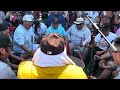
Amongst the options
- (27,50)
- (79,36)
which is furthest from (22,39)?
(79,36)

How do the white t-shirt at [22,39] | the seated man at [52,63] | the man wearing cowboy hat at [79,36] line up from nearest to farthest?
1. the seated man at [52,63]
2. the white t-shirt at [22,39]
3. the man wearing cowboy hat at [79,36]

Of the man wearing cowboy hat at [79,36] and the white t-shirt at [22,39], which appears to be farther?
the man wearing cowboy hat at [79,36]

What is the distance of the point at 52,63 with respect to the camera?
5.19 feet

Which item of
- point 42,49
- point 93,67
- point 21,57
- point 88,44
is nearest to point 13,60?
point 21,57

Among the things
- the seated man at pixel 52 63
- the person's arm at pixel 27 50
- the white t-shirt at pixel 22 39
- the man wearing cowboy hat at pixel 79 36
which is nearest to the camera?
the seated man at pixel 52 63

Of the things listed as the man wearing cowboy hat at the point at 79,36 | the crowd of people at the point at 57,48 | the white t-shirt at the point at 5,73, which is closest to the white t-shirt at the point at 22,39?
the crowd of people at the point at 57,48

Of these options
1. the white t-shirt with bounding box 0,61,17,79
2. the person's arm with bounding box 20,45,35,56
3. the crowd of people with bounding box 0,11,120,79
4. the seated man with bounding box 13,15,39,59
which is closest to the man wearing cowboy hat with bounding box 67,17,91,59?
the crowd of people with bounding box 0,11,120,79

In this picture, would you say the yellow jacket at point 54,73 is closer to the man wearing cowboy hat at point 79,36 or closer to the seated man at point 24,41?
the seated man at point 24,41

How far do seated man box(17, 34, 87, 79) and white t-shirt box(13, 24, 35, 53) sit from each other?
2543 millimetres

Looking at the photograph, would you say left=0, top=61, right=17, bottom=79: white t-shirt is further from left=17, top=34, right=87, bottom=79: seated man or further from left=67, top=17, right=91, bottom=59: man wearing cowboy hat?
left=67, top=17, right=91, bottom=59: man wearing cowboy hat

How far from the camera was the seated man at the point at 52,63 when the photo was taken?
1582mm

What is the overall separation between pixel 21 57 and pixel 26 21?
73 centimetres
